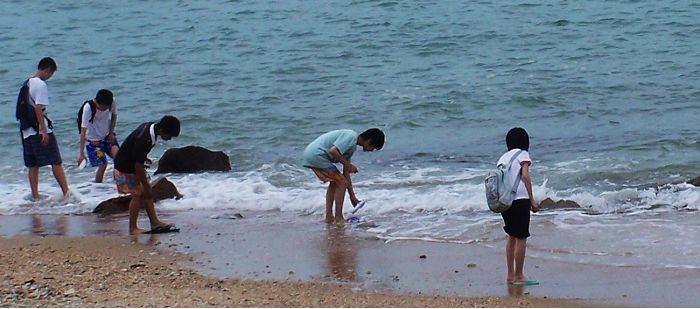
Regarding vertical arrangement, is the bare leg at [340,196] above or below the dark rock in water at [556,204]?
above

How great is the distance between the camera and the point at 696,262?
8.80 meters

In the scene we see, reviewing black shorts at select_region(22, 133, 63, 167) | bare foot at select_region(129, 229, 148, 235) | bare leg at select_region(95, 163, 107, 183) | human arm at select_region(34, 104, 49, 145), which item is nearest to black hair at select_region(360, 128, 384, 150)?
bare foot at select_region(129, 229, 148, 235)

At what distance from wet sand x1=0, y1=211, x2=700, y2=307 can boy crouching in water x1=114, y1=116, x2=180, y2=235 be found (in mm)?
211

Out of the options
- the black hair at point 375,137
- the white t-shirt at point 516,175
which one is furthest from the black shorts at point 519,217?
the black hair at point 375,137

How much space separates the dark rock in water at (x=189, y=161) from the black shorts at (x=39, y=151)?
1.98 m

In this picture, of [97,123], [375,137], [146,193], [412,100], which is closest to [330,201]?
[375,137]

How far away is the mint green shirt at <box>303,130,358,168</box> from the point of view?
34.7 ft

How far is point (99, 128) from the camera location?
12195 mm

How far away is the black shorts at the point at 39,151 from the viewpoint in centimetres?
1196

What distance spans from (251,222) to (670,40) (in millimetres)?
13485

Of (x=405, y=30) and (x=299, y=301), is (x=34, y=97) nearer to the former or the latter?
(x=299, y=301)

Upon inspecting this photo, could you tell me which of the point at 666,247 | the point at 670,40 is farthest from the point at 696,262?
the point at 670,40

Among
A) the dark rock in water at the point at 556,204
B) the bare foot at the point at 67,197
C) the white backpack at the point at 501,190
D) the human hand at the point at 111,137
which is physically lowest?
the bare foot at the point at 67,197

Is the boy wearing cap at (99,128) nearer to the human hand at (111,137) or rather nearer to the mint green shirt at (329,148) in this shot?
the human hand at (111,137)
